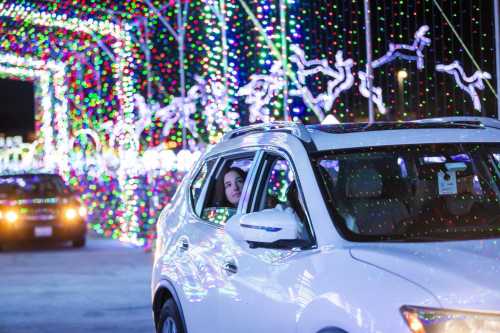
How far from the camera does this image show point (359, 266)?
12.7ft

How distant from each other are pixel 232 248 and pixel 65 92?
96.9 ft

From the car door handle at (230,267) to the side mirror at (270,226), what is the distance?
0.49 metres

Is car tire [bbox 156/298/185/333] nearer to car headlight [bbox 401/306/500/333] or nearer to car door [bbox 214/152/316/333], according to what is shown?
car door [bbox 214/152/316/333]

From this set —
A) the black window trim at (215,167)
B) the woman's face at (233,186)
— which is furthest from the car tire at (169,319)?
the woman's face at (233,186)

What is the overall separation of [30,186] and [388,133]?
517 inches

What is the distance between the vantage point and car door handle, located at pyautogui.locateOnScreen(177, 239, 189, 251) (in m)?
5.80

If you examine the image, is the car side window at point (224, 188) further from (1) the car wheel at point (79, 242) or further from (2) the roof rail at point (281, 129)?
(1) the car wheel at point (79, 242)

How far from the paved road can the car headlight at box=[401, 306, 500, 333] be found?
5110 mm

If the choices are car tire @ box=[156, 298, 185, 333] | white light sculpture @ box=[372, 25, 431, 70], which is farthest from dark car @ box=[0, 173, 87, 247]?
car tire @ box=[156, 298, 185, 333]

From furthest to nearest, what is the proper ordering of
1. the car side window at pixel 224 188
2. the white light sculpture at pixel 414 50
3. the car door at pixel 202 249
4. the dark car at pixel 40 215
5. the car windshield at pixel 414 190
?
1. the dark car at pixel 40 215
2. the white light sculpture at pixel 414 50
3. the car side window at pixel 224 188
4. the car door at pixel 202 249
5. the car windshield at pixel 414 190

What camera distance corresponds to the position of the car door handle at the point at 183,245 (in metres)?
5.80

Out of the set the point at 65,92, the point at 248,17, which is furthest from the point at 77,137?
the point at 248,17

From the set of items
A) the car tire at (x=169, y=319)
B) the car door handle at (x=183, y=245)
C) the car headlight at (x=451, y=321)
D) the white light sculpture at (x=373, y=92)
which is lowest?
the car tire at (x=169, y=319)

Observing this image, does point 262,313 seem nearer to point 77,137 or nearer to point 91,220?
point 91,220
